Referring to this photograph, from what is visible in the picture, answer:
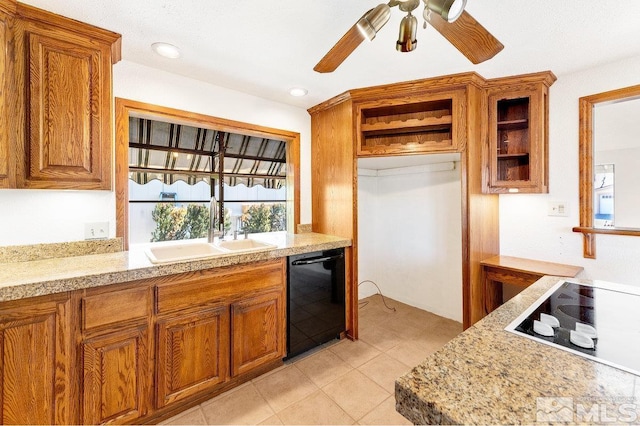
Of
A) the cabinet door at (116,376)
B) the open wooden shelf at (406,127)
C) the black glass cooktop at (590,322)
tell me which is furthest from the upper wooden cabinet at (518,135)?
the cabinet door at (116,376)

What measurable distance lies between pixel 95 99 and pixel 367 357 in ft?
8.48

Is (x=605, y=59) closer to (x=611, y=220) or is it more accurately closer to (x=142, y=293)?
(x=611, y=220)

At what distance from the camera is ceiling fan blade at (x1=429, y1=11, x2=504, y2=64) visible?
1.17 metres

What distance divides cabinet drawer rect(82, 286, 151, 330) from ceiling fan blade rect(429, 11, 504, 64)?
6.41 ft

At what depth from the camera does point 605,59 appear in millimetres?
2008

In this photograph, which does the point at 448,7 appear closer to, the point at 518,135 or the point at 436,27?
the point at 436,27

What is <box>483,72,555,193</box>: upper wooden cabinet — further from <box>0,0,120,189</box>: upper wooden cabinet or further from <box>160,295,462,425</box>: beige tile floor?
<box>0,0,120,189</box>: upper wooden cabinet

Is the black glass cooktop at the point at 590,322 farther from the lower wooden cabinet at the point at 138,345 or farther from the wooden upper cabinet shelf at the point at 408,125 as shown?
the lower wooden cabinet at the point at 138,345

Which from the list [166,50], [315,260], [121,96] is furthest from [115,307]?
[166,50]

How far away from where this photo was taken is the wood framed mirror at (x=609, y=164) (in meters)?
2.04

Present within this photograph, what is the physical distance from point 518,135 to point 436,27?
1801 millimetres

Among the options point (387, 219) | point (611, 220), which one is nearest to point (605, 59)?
point (611, 220)

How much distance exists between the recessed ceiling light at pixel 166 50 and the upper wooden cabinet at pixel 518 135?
2.41m

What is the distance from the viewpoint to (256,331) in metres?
1.97
